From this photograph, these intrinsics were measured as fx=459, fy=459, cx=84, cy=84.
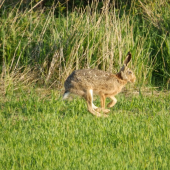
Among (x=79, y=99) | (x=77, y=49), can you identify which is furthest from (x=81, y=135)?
(x=77, y=49)

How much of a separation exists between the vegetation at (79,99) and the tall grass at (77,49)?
22 mm

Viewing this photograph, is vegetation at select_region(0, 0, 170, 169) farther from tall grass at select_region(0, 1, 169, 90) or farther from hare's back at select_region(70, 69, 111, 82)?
hare's back at select_region(70, 69, 111, 82)

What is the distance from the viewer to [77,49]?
983cm

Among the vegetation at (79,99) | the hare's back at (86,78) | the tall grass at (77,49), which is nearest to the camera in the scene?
the vegetation at (79,99)

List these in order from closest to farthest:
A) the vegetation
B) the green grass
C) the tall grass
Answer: the green grass < the vegetation < the tall grass

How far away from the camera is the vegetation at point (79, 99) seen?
5.61m

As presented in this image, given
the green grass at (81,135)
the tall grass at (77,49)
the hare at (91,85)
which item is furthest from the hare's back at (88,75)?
the tall grass at (77,49)

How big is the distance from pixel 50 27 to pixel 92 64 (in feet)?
5.19

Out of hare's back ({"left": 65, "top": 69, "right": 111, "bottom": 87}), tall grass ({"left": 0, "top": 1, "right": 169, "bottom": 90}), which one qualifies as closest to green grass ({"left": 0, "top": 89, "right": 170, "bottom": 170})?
hare's back ({"left": 65, "top": 69, "right": 111, "bottom": 87})

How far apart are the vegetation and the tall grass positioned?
0.02 m

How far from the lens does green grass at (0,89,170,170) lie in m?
5.38

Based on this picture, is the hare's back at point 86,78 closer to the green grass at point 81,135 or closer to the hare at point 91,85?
the hare at point 91,85

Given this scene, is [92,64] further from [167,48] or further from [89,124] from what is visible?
[89,124]

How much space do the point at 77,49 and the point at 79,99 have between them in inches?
64.3
